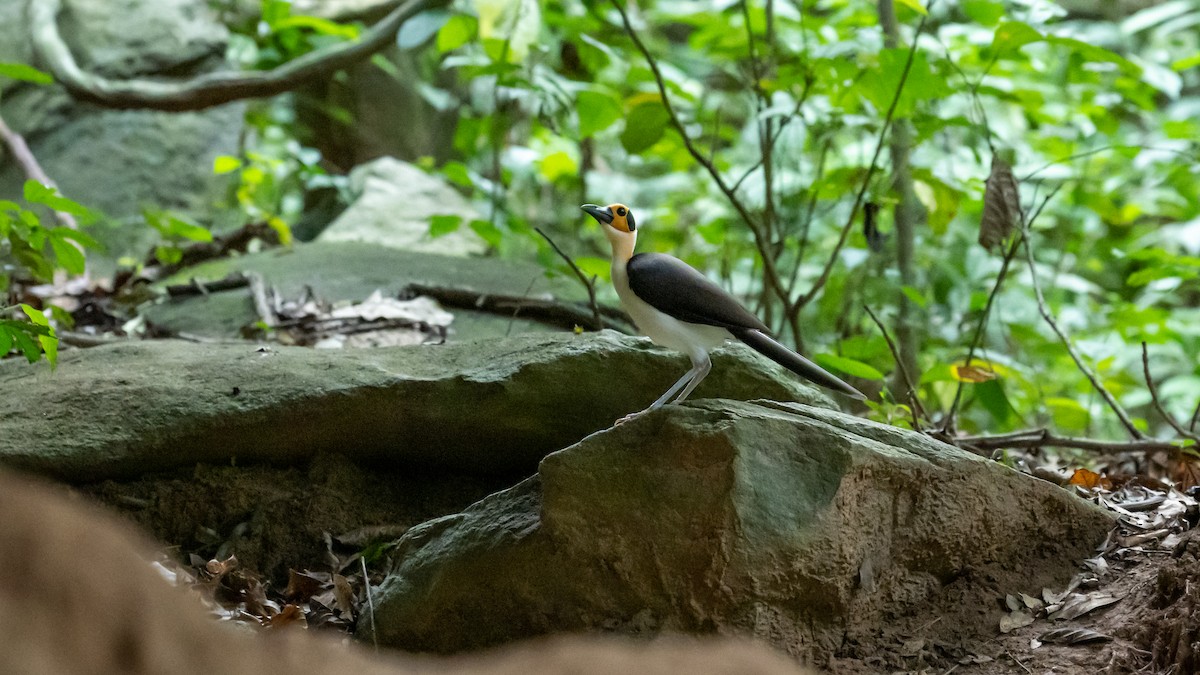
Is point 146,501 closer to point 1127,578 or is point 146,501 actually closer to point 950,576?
point 950,576

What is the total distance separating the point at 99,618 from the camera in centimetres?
134

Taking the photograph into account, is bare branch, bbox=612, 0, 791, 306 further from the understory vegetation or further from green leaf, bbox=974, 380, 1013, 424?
green leaf, bbox=974, 380, 1013, 424

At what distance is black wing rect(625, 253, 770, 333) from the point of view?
2994 mm

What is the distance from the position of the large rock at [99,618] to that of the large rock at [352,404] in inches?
70.0

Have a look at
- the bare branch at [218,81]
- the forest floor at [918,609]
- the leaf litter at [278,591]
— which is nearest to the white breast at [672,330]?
the forest floor at [918,609]

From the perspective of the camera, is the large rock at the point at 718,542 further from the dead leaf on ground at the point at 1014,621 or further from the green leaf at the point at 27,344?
the green leaf at the point at 27,344

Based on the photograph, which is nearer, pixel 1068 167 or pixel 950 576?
pixel 950 576

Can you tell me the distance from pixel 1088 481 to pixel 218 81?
4.82 metres

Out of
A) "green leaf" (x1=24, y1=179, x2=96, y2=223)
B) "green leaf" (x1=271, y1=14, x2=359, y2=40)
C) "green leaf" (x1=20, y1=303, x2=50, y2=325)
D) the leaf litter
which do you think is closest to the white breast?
the leaf litter

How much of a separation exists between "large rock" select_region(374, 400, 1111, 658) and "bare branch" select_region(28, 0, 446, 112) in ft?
12.9

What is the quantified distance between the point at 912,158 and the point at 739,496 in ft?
13.3

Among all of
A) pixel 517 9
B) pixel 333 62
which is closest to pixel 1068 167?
pixel 517 9

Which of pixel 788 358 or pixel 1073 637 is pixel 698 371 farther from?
pixel 1073 637

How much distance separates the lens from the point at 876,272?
6.11 metres
